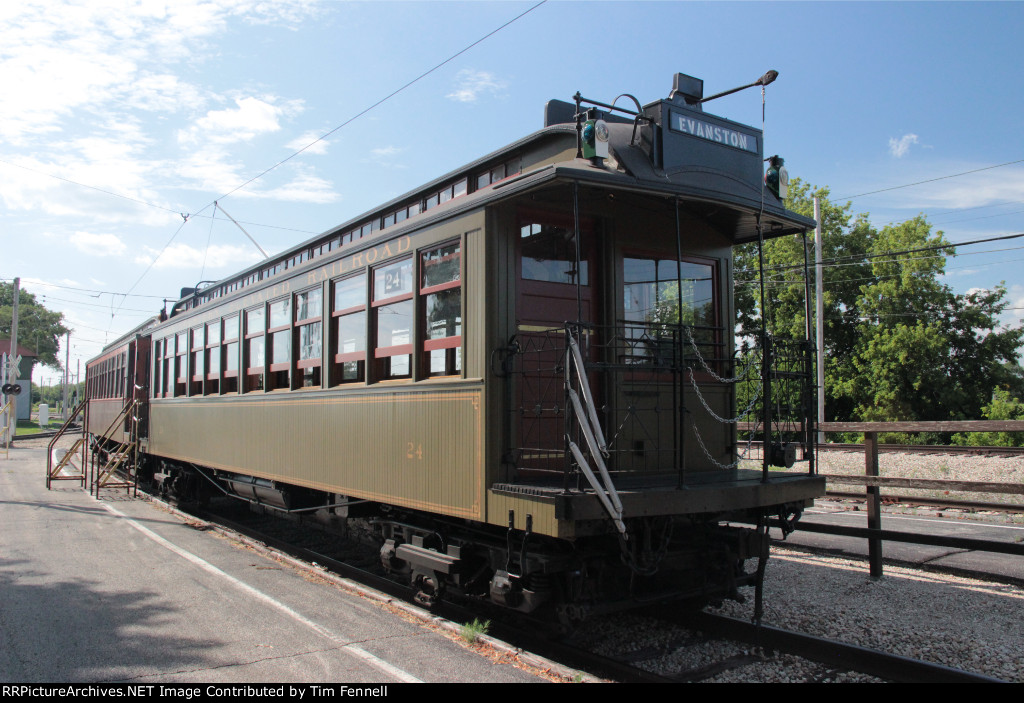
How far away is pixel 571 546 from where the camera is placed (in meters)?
4.85

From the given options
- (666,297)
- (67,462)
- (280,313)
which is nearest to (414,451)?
(666,297)

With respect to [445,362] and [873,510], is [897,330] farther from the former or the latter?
[445,362]

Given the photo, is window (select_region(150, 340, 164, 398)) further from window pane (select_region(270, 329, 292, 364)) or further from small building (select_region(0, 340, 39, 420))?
small building (select_region(0, 340, 39, 420))

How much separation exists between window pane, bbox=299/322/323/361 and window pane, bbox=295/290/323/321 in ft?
0.39

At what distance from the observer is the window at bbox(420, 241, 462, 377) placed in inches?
220

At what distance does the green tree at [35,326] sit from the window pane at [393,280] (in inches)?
3156

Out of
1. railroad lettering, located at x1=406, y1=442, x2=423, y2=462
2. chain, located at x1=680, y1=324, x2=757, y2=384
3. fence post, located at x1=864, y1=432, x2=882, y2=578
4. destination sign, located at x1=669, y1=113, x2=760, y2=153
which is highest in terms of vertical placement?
destination sign, located at x1=669, y1=113, x2=760, y2=153

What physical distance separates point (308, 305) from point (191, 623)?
3.45m

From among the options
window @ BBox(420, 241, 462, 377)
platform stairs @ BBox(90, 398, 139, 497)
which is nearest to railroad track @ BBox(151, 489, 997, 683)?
window @ BBox(420, 241, 462, 377)

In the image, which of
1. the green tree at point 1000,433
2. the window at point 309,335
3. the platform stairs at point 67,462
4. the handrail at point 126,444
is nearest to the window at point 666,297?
the window at point 309,335

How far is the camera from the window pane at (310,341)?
25.0 ft

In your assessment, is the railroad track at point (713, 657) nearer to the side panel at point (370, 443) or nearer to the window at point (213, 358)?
the side panel at point (370, 443)

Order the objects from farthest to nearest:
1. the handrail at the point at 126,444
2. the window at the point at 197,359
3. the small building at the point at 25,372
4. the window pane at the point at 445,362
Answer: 1. the small building at the point at 25,372
2. the handrail at the point at 126,444
3. the window at the point at 197,359
4. the window pane at the point at 445,362
